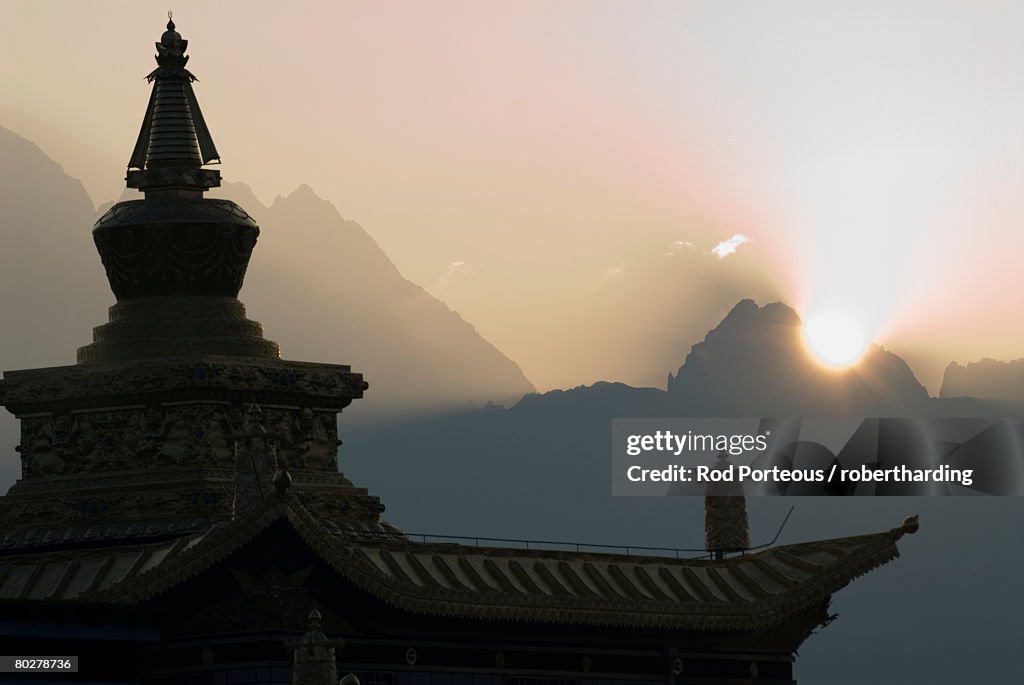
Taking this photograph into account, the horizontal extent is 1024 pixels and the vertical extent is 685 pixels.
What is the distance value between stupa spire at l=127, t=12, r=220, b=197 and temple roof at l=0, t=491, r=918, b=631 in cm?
781

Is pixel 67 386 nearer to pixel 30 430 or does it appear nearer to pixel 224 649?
pixel 30 430

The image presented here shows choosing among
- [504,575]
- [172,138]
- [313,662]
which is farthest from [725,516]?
[313,662]

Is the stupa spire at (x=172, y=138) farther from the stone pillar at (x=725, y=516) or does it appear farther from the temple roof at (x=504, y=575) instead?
the stone pillar at (x=725, y=516)

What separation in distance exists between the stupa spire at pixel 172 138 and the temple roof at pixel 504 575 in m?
7.81

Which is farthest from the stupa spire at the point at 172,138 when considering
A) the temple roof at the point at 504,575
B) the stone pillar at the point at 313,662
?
the stone pillar at the point at 313,662

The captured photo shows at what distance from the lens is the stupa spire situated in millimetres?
54781

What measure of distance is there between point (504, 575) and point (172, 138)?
37.2 feet

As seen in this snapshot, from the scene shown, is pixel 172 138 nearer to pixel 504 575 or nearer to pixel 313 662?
pixel 504 575

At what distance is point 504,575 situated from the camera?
50750mm

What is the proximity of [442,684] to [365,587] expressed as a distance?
3.42 meters

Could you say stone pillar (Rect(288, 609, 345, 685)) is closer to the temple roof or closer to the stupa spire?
the temple roof

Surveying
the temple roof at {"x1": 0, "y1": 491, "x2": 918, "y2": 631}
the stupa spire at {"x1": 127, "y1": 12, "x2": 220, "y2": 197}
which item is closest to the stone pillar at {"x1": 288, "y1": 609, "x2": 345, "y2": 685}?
the temple roof at {"x1": 0, "y1": 491, "x2": 918, "y2": 631}

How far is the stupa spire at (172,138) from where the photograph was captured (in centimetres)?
5478

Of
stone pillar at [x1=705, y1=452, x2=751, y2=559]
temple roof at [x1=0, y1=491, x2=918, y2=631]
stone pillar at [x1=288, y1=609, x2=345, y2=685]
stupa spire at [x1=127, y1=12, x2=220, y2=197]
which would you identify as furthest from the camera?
stone pillar at [x1=705, y1=452, x2=751, y2=559]
